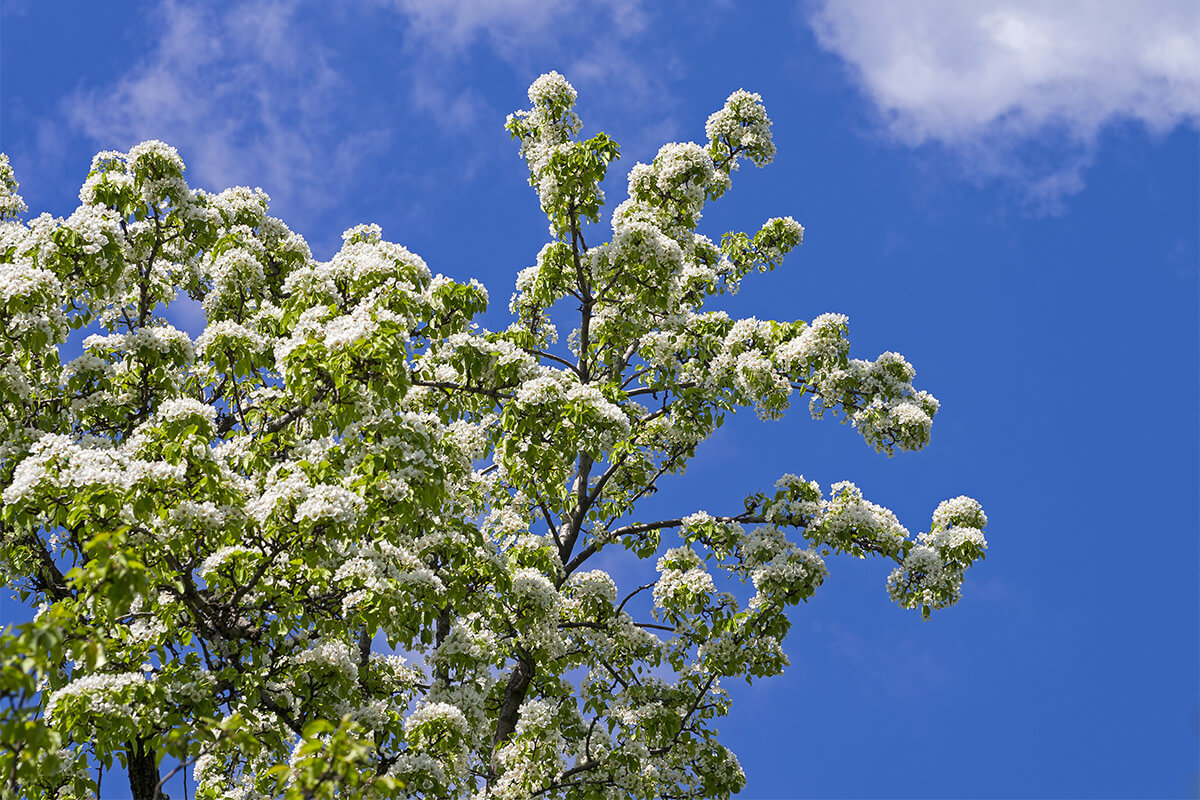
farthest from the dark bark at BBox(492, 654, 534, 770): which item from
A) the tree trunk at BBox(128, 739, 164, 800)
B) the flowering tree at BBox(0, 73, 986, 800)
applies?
the tree trunk at BBox(128, 739, 164, 800)

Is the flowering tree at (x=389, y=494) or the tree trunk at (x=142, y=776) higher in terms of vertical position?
the flowering tree at (x=389, y=494)

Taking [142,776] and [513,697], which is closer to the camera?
[142,776]

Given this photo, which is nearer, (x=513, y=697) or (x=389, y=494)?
(x=389, y=494)

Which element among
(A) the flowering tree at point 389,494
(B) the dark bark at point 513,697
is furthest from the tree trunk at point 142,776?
(B) the dark bark at point 513,697

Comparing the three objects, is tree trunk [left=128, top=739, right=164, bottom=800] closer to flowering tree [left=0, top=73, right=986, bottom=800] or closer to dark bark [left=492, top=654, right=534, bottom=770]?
flowering tree [left=0, top=73, right=986, bottom=800]

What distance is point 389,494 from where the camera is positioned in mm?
10812

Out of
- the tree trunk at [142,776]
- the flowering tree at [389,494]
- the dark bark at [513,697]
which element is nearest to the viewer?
the flowering tree at [389,494]

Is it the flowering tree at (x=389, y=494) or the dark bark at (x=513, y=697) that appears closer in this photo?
the flowering tree at (x=389, y=494)

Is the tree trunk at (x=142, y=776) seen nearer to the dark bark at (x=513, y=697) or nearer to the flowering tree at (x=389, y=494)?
the flowering tree at (x=389, y=494)

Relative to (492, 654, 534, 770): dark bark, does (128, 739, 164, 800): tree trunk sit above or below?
below

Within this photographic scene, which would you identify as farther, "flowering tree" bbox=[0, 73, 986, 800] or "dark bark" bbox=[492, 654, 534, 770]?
"dark bark" bbox=[492, 654, 534, 770]

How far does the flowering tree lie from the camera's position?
1032 cm

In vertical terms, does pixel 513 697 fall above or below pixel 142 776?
above

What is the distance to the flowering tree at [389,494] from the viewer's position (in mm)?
10320
